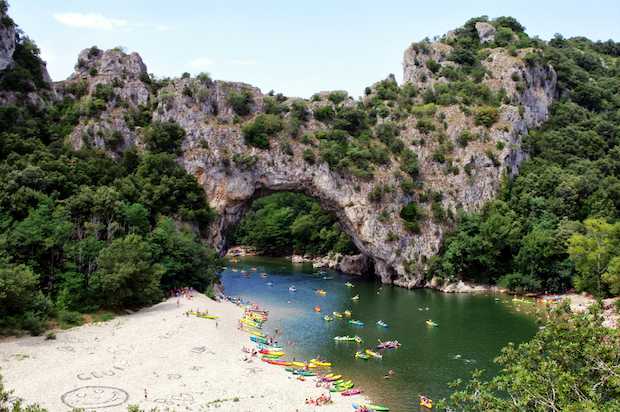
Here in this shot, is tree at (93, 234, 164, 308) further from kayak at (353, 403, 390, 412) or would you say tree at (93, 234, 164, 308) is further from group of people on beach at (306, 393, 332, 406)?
kayak at (353, 403, 390, 412)

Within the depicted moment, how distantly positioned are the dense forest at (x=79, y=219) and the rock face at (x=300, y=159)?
318 cm

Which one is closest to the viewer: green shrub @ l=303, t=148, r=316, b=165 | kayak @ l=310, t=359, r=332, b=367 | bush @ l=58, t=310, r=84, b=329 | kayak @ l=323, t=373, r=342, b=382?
kayak @ l=323, t=373, r=342, b=382

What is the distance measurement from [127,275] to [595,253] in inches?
1680

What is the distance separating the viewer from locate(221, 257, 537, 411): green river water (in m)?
31.4

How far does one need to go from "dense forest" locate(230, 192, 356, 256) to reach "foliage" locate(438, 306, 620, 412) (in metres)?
62.7

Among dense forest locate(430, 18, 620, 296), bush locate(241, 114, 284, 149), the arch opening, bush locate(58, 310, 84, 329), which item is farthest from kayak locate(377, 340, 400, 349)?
bush locate(241, 114, 284, 149)

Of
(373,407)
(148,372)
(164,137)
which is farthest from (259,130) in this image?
(373,407)

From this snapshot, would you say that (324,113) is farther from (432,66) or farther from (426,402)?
(426,402)

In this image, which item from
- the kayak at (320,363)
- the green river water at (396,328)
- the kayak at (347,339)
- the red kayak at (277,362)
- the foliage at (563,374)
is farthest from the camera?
the kayak at (347,339)

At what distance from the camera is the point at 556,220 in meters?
61.1

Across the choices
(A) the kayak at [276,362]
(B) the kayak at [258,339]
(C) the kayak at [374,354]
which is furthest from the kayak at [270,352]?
(C) the kayak at [374,354]

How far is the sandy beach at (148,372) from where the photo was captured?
25.1 metres

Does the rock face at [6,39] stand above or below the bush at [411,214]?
above

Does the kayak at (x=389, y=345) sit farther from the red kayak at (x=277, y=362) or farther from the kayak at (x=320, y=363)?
the red kayak at (x=277, y=362)
